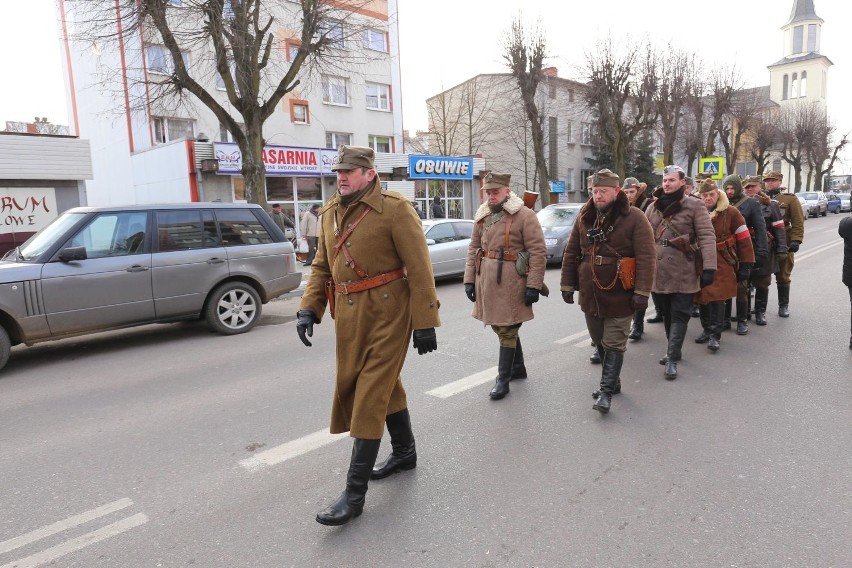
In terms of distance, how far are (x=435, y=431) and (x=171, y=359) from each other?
12.3 feet

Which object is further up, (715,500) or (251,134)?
(251,134)

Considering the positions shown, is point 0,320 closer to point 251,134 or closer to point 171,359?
point 171,359

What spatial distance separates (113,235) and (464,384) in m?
4.64

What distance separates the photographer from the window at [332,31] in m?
13.3

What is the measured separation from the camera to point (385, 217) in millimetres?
3096

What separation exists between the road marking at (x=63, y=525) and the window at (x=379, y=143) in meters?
26.0

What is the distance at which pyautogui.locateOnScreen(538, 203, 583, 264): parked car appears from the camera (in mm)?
14008

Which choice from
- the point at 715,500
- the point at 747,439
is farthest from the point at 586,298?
the point at 715,500

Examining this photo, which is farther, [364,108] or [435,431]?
[364,108]

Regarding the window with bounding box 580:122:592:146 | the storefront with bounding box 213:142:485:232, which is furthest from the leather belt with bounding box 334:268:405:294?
the window with bounding box 580:122:592:146

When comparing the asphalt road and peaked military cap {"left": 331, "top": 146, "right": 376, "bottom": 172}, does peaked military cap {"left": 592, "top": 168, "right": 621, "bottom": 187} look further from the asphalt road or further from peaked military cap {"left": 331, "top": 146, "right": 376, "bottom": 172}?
Answer: peaked military cap {"left": 331, "top": 146, "right": 376, "bottom": 172}

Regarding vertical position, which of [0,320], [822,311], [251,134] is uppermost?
[251,134]

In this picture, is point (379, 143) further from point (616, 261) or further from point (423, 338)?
point (423, 338)

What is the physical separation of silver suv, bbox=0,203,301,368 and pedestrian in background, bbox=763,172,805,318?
22.4 ft
